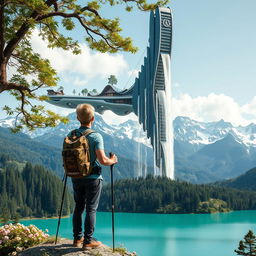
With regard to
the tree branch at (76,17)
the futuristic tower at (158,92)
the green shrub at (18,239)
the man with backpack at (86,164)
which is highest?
the futuristic tower at (158,92)

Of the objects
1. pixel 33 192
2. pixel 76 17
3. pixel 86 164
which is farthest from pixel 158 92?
pixel 86 164

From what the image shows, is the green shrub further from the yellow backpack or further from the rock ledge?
the yellow backpack

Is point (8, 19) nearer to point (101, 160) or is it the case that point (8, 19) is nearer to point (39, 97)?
point (39, 97)

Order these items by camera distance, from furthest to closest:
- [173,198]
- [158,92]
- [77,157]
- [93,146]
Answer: [173,198]
[158,92]
[93,146]
[77,157]

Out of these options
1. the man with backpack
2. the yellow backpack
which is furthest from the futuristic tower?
the yellow backpack

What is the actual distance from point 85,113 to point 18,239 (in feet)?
11.5

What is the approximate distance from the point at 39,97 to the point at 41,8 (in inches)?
104

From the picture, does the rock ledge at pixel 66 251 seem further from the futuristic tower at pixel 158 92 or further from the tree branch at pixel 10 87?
the futuristic tower at pixel 158 92

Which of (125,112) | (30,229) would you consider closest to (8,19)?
(30,229)

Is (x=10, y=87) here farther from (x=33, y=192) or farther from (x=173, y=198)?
(x=173, y=198)

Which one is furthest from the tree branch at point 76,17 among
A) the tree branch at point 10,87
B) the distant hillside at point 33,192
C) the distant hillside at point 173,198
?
the distant hillside at point 173,198

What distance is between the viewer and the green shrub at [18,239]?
27.3ft

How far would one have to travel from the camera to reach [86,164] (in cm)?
604

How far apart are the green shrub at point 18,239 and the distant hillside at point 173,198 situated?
103 m
